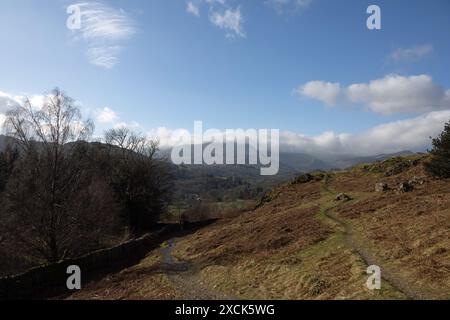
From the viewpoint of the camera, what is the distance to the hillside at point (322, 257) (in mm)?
15211

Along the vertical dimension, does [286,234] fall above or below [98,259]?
above

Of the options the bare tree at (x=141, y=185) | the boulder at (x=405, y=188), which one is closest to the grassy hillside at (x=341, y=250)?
the boulder at (x=405, y=188)

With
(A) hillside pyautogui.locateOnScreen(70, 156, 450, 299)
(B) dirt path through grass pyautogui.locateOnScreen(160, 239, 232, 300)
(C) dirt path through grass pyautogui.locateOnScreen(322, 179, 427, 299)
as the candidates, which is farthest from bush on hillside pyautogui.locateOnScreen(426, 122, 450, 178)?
(B) dirt path through grass pyautogui.locateOnScreen(160, 239, 232, 300)

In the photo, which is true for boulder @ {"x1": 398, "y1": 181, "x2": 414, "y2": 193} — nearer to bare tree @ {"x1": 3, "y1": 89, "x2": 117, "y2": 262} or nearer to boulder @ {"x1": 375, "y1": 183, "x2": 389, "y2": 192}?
boulder @ {"x1": 375, "y1": 183, "x2": 389, "y2": 192}

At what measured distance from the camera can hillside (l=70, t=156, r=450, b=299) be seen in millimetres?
15211

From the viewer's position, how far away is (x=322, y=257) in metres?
19.8

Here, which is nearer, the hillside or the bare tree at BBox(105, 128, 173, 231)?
the hillside

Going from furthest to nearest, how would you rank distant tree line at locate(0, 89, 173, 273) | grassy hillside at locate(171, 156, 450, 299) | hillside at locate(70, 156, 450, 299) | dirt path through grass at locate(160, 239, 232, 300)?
1. distant tree line at locate(0, 89, 173, 273)
2. dirt path through grass at locate(160, 239, 232, 300)
3. hillside at locate(70, 156, 450, 299)
4. grassy hillside at locate(171, 156, 450, 299)

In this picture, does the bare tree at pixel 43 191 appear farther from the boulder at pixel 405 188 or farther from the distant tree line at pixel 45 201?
the boulder at pixel 405 188

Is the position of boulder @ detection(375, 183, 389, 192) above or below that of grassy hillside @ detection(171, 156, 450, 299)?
above
